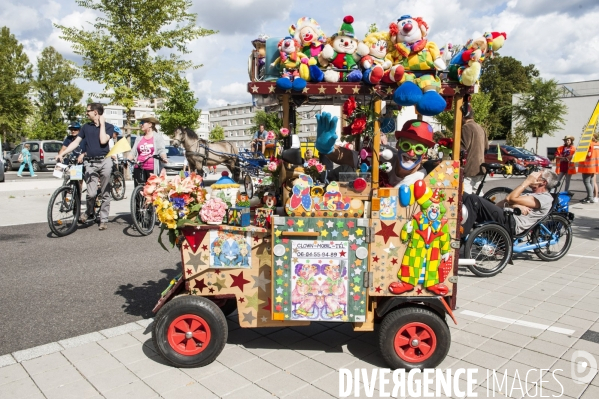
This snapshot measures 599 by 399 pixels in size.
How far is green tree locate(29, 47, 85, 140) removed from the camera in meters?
52.4

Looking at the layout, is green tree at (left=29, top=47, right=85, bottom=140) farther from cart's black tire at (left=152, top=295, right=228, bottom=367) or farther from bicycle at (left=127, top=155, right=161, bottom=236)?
cart's black tire at (left=152, top=295, right=228, bottom=367)

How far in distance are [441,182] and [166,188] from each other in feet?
6.92

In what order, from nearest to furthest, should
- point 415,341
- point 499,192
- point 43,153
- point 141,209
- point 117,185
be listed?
point 415,341 < point 499,192 < point 141,209 < point 117,185 < point 43,153

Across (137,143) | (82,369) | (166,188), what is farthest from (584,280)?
(137,143)

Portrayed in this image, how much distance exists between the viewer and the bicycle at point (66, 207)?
24.1 feet

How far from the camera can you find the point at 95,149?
25.0ft

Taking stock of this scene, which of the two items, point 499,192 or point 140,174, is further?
point 140,174

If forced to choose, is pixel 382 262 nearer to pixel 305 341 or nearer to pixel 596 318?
pixel 305 341

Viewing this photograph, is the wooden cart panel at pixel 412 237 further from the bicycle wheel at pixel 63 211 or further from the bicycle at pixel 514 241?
the bicycle wheel at pixel 63 211

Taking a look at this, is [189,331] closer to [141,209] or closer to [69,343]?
[69,343]

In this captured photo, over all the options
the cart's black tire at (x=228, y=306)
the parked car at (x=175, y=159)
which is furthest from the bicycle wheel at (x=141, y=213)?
the parked car at (x=175, y=159)

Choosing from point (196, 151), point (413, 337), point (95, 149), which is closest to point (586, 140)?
point (413, 337)

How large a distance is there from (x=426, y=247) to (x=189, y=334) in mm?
1887

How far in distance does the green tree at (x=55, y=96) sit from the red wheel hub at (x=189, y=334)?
55.6 metres
